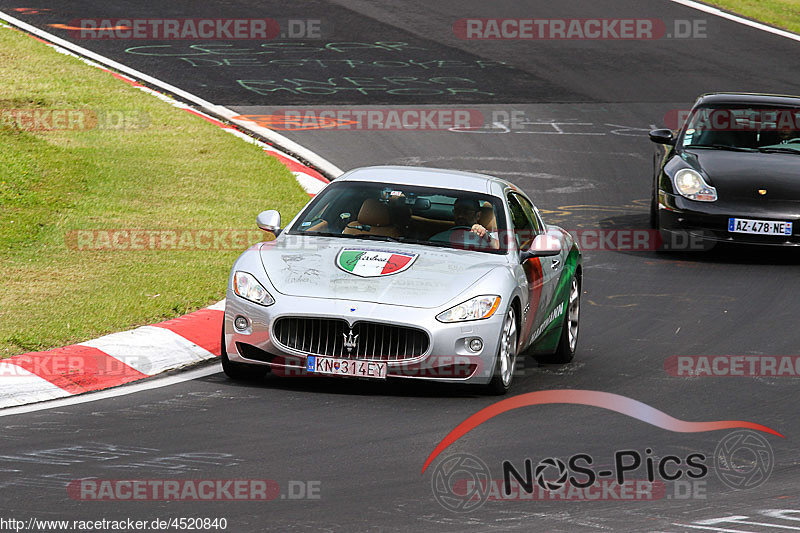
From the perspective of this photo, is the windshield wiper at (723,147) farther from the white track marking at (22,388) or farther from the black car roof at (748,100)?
the white track marking at (22,388)

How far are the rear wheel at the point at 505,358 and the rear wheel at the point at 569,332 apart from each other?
115 centimetres

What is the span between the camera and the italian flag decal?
8859 millimetres

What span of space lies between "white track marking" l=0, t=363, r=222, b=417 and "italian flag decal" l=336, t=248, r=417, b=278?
1.19 meters

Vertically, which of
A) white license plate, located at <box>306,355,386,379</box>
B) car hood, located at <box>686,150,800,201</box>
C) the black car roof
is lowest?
white license plate, located at <box>306,355,386,379</box>

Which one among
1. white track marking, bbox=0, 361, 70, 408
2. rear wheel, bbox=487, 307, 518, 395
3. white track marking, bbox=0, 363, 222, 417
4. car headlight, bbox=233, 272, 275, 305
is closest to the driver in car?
rear wheel, bbox=487, 307, 518, 395

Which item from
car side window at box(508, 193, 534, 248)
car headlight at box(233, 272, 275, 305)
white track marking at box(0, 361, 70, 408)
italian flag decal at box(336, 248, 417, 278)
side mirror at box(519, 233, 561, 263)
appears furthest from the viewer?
car side window at box(508, 193, 534, 248)

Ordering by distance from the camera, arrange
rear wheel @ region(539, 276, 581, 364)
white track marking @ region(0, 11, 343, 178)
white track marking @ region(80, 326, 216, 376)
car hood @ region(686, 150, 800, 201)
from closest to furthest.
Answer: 1. white track marking @ region(80, 326, 216, 376)
2. rear wheel @ region(539, 276, 581, 364)
3. car hood @ region(686, 150, 800, 201)
4. white track marking @ region(0, 11, 343, 178)

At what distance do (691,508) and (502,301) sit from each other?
2.71 m

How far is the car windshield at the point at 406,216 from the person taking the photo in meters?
9.66

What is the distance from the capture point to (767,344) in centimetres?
1083

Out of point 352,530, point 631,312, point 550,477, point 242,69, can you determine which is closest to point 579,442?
point 550,477

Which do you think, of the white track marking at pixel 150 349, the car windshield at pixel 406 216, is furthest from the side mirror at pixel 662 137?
the white track marking at pixel 150 349

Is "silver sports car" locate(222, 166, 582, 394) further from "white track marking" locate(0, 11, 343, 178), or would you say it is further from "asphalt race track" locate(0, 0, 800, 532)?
"white track marking" locate(0, 11, 343, 178)

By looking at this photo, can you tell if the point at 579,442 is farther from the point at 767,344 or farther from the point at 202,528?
the point at 767,344
